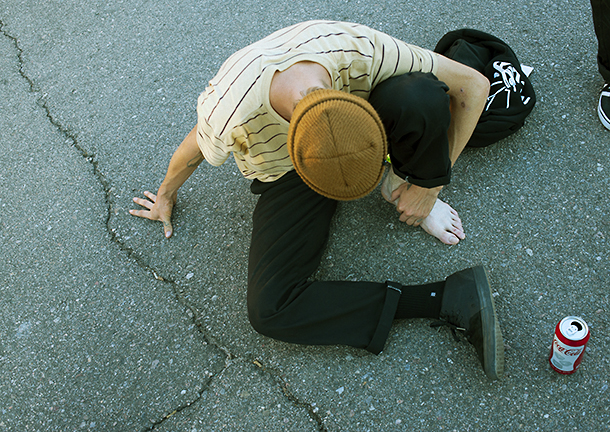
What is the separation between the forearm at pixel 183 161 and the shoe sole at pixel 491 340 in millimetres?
1235

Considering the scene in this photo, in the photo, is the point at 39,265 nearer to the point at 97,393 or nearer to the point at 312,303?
the point at 97,393

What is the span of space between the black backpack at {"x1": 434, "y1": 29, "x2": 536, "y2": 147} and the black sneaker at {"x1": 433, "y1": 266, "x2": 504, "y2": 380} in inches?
28.0

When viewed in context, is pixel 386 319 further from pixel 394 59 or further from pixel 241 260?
pixel 394 59

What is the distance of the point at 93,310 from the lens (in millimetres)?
2059

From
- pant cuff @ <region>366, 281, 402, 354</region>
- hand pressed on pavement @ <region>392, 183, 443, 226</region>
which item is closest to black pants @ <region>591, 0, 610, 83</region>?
hand pressed on pavement @ <region>392, 183, 443, 226</region>

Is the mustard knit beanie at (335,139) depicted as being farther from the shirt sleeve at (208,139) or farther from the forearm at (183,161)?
the forearm at (183,161)

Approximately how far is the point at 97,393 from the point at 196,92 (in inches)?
67.4

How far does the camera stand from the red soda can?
1.45m

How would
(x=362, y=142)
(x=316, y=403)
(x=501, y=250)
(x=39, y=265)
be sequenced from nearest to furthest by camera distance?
(x=362, y=142) < (x=316, y=403) < (x=501, y=250) < (x=39, y=265)

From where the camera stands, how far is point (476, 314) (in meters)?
1.67

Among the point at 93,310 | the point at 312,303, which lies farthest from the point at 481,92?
the point at 93,310

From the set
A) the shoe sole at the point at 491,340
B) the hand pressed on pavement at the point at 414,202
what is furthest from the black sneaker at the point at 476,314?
the hand pressed on pavement at the point at 414,202

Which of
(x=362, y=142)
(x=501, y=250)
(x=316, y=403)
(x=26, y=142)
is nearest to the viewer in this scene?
(x=362, y=142)

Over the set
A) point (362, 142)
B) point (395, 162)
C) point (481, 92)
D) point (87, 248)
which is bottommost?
point (87, 248)
